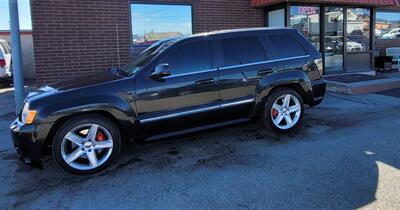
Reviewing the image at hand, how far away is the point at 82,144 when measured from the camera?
4.86 metres

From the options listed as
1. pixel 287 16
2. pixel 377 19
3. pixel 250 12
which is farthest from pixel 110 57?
pixel 377 19

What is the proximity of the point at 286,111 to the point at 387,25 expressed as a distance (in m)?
11.3

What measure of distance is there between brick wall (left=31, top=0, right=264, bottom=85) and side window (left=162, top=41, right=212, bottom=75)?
509 cm

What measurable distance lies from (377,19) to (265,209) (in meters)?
13.5

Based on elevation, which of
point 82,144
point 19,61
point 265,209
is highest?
point 19,61

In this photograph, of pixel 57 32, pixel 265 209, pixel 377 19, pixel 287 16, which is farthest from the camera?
pixel 377 19

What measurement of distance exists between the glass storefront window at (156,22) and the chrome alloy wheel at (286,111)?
5415 mm

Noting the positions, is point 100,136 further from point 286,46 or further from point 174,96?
point 286,46

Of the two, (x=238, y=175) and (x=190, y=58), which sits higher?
(x=190, y=58)

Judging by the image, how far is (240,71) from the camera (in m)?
5.84

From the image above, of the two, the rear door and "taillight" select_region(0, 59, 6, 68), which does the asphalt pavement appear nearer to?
the rear door

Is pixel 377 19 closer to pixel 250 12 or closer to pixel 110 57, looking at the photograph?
pixel 250 12

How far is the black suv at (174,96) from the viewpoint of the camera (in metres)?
4.78

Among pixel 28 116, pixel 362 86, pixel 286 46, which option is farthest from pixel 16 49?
pixel 362 86
